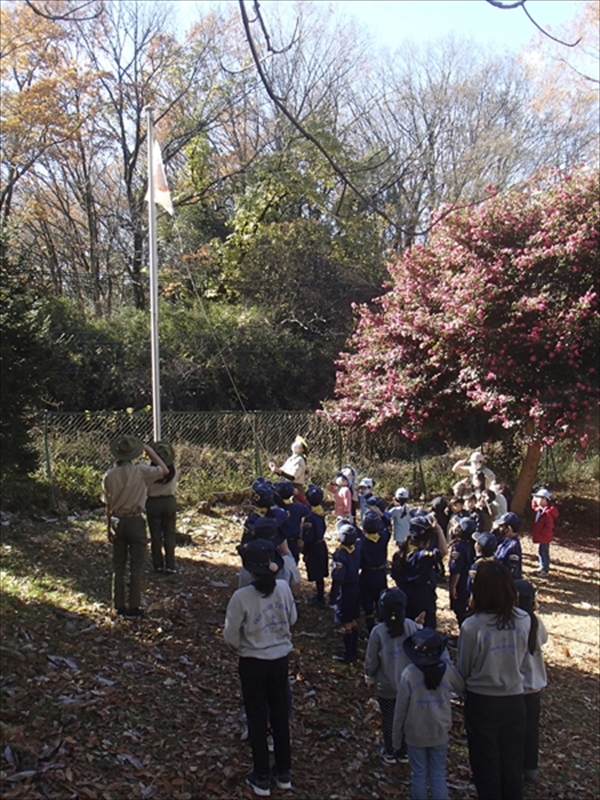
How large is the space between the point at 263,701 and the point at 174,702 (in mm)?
1570

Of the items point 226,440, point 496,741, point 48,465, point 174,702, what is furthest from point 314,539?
point 226,440

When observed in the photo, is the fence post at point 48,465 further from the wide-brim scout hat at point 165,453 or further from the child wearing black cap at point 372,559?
the child wearing black cap at point 372,559

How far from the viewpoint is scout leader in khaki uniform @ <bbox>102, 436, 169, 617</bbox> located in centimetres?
743

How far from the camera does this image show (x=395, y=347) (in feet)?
50.3

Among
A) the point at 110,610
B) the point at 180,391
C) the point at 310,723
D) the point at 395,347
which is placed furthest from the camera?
the point at 180,391

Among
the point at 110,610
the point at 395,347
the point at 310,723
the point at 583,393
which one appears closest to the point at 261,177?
the point at 395,347

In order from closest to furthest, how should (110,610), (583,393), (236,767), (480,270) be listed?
Answer: 1. (236,767)
2. (110,610)
3. (583,393)
4. (480,270)

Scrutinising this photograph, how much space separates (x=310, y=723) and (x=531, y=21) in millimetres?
5245

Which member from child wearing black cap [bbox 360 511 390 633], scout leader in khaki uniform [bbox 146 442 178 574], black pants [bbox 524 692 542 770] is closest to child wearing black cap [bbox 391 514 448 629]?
child wearing black cap [bbox 360 511 390 633]

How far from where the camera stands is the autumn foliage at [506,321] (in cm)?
1310

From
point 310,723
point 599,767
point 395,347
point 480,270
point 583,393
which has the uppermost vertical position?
point 480,270

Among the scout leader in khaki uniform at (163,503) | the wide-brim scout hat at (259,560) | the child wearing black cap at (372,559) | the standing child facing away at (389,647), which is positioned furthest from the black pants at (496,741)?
the scout leader in khaki uniform at (163,503)

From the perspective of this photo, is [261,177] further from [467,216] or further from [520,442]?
[520,442]

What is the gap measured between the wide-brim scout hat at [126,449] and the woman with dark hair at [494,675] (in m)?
3.96
